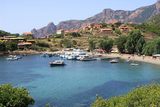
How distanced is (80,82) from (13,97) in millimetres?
56809

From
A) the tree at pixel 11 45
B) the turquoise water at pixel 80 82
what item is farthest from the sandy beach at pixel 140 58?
the tree at pixel 11 45

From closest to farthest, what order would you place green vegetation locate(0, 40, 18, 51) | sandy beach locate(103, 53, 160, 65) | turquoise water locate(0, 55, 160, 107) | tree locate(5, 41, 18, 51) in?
turquoise water locate(0, 55, 160, 107) < sandy beach locate(103, 53, 160, 65) < green vegetation locate(0, 40, 18, 51) < tree locate(5, 41, 18, 51)

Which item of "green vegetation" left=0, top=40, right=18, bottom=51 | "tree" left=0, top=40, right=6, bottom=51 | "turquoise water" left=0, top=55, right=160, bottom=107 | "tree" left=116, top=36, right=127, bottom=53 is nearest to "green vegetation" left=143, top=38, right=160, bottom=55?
"turquoise water" left=0, top=55, right=160, bottom=107

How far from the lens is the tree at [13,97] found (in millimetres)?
38781

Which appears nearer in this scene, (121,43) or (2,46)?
(121,43)

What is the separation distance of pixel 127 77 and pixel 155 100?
234 feet

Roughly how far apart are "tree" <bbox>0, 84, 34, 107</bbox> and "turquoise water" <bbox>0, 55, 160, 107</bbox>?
2316 centimetres

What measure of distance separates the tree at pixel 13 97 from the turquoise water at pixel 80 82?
23.2 meters

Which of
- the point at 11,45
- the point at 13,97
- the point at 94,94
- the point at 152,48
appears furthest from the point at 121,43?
the point at 13,97

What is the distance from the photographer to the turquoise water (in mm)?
70669

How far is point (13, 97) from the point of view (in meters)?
39.4

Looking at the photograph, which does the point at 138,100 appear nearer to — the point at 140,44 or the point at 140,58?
the point at 140,58

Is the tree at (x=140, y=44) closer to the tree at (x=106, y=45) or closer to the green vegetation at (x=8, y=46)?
the tree at (x=106, y=45)

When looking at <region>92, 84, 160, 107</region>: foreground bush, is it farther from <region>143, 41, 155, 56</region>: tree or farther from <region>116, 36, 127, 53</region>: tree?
<region>116, 36, 127, 53</region>: tree
